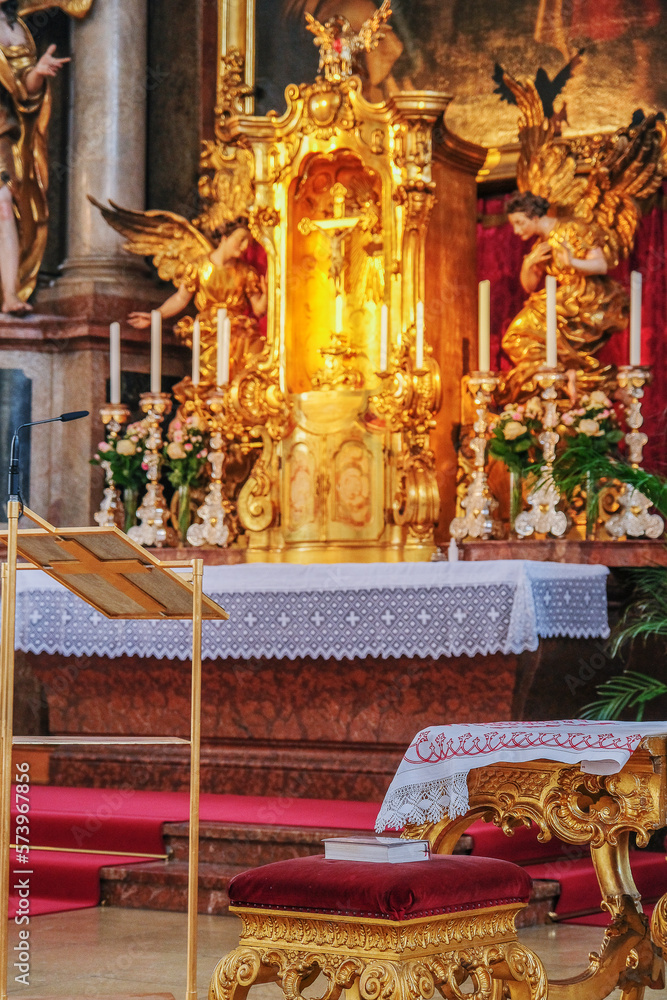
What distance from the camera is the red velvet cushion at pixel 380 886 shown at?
3.23 metres

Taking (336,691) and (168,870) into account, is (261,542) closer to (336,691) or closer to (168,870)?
(336,691)

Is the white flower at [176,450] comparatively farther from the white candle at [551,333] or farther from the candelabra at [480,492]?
the white candle at [551,333]

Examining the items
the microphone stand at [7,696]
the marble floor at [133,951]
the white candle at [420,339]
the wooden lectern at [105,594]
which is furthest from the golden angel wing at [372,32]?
the microphone stand at [7,696]

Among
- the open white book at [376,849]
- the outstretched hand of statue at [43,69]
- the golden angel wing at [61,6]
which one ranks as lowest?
the open white book at [376,849]

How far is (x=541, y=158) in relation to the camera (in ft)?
25.8

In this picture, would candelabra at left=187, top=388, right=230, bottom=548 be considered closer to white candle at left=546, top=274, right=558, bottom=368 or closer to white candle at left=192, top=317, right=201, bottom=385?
white candle at left=192, top=317, right=201, bottom=385

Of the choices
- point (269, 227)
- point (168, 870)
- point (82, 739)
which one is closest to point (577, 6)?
point (269, 227)

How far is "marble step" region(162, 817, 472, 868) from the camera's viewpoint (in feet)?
18.8

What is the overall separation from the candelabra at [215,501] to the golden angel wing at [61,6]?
2645mm

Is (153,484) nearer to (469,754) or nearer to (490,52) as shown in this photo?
(490,52)

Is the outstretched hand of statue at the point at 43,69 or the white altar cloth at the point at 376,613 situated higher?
the outstretched hand of statue at the point at 43,69

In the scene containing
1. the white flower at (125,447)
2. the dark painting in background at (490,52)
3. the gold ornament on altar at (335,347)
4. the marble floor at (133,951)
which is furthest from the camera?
the dark painting in background at (490,52)

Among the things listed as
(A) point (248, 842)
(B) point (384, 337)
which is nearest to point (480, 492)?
(B) point (384, 337)

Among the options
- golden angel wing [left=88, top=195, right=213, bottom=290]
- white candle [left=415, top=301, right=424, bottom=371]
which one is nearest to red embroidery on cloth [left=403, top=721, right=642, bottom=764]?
white candle [left=415, top=301, right=424, bottom=371]
